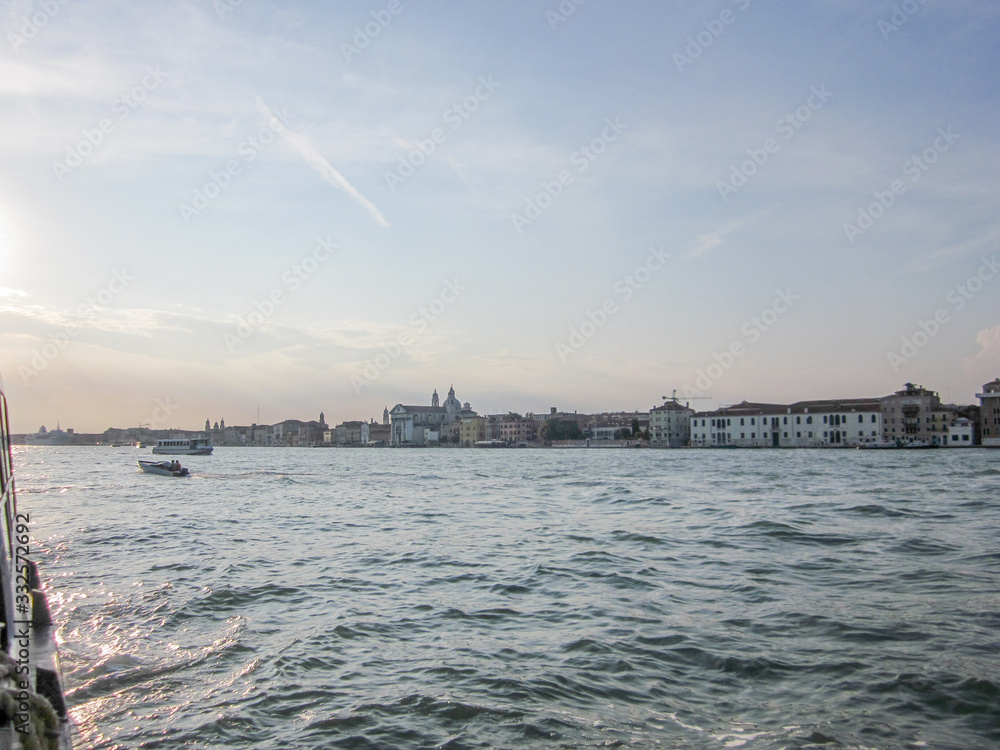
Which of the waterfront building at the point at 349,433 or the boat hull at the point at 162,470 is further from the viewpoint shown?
the waterfront building at the point at 349,433

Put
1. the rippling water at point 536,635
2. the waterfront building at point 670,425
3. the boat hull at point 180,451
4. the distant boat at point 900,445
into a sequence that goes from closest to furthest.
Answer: the rippling water at point 536,635, the boat hull at point 180,451, the distant boat at point 900,445, the waterfront building at point 670,425

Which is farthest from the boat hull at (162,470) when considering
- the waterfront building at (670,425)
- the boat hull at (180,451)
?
the waterfront building at (670,425)

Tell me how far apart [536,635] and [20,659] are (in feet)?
14.4

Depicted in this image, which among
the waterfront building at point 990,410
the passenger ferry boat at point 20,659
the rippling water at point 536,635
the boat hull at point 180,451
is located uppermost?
the waterfront building at point 990,410

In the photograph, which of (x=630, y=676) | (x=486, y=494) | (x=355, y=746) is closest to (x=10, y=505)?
(x=355, y=746)

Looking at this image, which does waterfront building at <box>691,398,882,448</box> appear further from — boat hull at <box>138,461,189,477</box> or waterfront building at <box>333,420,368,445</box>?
waterfront building at <box>333,420,368,445</box>

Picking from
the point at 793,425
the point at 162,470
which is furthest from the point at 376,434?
the point at 162,470

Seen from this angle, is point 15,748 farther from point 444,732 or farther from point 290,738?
point 444,732

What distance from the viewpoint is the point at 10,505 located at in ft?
13.6

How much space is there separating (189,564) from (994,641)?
9.82 metres

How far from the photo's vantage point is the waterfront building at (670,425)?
108 metres

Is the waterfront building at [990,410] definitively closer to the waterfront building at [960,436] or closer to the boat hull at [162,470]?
the waterfront building at [960,436]

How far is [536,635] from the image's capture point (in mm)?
6766

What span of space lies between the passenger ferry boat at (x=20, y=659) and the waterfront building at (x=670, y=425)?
10656 centimetres
